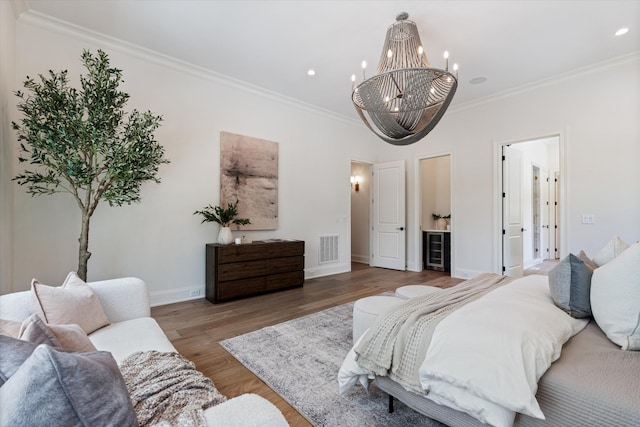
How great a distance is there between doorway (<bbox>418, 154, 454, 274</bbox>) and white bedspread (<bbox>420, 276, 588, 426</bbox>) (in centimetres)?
475

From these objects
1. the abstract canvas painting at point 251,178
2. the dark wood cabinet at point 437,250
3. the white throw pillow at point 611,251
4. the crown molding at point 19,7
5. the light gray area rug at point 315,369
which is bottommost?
the light gray area rug at point 315,369

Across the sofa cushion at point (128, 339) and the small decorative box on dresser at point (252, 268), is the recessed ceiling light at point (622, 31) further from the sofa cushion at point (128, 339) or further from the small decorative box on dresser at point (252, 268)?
the sofa cushion at point (128, 339)

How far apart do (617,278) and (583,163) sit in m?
3.64

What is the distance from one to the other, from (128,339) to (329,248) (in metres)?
4.11

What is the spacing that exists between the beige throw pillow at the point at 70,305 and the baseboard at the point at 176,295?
6.23 feet

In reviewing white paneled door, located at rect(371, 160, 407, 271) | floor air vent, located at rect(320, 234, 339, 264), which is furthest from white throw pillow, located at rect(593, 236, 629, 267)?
white paneled door, located at rect(371, 160, 407, 271)

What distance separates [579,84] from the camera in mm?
4004

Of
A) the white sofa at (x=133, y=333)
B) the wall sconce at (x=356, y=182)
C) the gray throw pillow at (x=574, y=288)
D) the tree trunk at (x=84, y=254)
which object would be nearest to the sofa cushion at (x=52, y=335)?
the white sofa at (x=133, y=333)

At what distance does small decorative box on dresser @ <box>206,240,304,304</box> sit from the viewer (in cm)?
371

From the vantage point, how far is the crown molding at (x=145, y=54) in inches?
114

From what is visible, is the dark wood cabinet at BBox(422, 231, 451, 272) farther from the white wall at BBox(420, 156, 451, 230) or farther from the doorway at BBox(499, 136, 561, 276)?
the doorway at BBox(499, 136, 561, 276)

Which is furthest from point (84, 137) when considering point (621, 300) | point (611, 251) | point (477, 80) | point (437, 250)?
point (437, 250)

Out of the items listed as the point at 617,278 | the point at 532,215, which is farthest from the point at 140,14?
the point at 532,215

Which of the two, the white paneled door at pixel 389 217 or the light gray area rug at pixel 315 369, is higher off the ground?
the white paneled door at pixel 389 217
